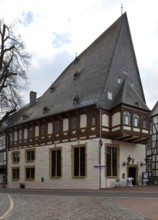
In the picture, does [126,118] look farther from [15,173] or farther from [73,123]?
[15,173]

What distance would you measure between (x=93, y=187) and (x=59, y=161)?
6.78 meters

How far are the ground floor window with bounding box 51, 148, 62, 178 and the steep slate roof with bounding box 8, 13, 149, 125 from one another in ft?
15.1

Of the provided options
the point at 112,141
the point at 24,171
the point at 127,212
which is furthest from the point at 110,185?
the point at 127,212

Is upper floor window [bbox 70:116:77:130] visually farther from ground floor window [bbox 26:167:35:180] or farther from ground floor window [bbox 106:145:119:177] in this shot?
ground floor window [bbox 26:167:35:180]

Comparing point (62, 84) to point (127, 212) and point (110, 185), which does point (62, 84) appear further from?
point (127, 212)

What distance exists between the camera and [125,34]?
44375mm

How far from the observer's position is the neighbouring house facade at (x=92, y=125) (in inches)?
1467

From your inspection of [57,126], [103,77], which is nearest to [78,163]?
[57,126]

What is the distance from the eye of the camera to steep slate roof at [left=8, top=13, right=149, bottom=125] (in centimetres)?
3916

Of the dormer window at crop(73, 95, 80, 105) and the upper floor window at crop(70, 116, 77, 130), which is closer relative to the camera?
the upper floor window at crop(70, 116, 77, 130)

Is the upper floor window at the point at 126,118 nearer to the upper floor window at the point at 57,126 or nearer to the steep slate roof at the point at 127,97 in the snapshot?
the steep slate roof at the point at 127,97

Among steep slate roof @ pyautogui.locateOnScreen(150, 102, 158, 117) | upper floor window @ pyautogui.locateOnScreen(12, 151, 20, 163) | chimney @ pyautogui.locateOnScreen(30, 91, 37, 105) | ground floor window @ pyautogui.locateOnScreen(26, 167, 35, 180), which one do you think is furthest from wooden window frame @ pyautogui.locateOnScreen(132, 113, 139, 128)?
chimney @ pyautogui.locateOnScreen(30, 91, 37, 105)

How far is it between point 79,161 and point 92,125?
4.20m

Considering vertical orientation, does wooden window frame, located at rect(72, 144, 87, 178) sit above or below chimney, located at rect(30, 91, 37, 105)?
below
